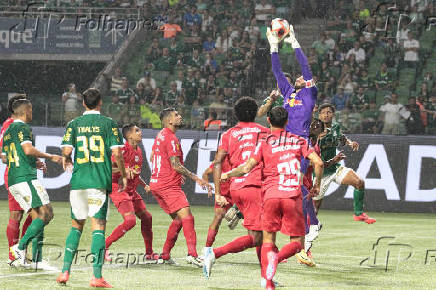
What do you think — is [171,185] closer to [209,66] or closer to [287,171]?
[287,171]

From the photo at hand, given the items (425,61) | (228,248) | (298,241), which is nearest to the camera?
(298,241)

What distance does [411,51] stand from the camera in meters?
26.9

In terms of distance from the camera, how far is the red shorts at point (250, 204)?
9.89m

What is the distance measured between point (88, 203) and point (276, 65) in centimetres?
352

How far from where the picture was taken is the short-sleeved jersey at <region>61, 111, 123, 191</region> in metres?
9.17

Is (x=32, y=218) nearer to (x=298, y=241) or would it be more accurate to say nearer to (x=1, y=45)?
(x=298, y=241)

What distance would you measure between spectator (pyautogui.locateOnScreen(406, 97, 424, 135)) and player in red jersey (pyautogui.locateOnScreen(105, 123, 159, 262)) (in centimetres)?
1112

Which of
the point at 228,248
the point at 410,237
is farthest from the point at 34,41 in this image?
the point at 228,248

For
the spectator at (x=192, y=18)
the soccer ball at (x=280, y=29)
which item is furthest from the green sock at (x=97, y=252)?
the spectator at (x=192, y=18)

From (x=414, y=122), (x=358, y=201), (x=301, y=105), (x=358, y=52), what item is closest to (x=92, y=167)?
(x=301, y=105)

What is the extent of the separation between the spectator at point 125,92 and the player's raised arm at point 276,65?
50.7ft

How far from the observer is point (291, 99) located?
38.0ft

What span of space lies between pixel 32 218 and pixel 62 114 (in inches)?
498

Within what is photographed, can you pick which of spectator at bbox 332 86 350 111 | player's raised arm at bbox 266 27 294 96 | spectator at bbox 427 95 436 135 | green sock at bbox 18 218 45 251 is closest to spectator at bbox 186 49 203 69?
spectator at bbox 332 86 350 111
